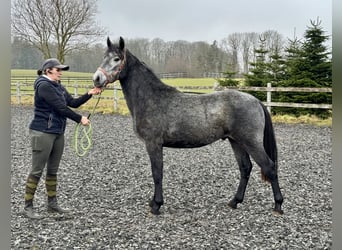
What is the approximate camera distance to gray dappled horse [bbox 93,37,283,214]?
Result: 148 inches

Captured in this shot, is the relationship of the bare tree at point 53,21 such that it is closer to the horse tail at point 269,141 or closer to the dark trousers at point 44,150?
the dark trousers at point 44,150

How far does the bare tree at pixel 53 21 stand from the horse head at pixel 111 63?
6.05 meters

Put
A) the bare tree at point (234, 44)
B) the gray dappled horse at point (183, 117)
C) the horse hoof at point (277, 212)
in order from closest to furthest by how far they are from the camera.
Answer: the gray dappled horse at point (183, 117), the horse hoof at point (277, 212), the bare tree at point (234, 44)

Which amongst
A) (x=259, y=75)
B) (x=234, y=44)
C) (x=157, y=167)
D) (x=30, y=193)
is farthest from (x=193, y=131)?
(x=259, y=75)

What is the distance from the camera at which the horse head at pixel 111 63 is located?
3.65m

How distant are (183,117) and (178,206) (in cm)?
127

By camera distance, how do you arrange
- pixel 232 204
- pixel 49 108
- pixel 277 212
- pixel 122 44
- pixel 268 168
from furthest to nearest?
pixel 232 204
pixel 277 212
pixel 268 168
pixel 122 44
pixel 49 108

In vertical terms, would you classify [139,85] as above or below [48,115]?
above

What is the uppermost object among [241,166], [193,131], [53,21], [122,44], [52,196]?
[53,21]

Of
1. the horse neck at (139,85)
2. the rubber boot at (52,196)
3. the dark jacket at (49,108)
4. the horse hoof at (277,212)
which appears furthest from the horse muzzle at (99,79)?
the horse hoof at (277,212)

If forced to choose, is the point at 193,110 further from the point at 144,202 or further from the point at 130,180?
the point at 130,180

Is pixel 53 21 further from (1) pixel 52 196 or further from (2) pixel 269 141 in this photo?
(2) pixel 269 141

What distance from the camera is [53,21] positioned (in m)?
9.37

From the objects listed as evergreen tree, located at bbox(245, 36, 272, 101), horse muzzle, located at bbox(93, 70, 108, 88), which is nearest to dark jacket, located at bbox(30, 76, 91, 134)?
horse muzzle, located at bbox(93, 70, 108, 88)
